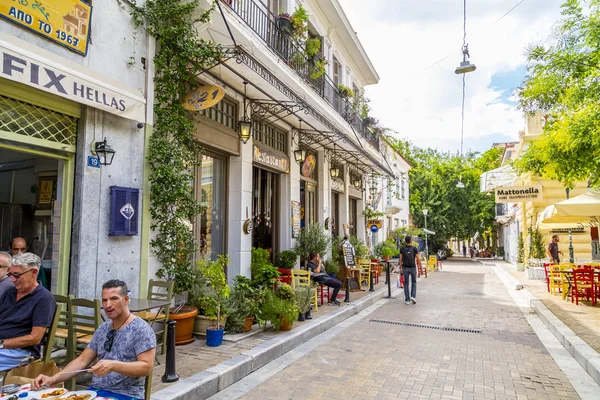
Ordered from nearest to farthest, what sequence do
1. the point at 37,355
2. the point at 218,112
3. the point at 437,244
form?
the point at 37,355
the point at 218,112
the point at 437,244

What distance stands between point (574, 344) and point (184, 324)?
6104 millimetres

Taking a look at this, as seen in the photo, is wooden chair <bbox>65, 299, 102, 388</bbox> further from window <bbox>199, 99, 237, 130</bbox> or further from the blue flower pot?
window <bbox>199, 99, 237, 130</bbox>

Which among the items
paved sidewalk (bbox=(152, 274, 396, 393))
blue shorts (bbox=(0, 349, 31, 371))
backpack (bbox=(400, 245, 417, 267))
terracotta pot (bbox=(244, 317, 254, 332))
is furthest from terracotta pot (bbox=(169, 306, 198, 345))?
backpack (bbox=(400, 245, 417, 267))

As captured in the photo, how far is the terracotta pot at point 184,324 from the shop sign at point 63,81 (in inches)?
117

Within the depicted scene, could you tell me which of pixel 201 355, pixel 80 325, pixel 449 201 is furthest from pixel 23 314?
pixel 449 201

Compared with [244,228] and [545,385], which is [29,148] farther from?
[545,385]

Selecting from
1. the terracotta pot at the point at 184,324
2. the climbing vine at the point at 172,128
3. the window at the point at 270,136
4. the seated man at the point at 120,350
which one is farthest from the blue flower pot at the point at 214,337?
the window at the point at 270,136

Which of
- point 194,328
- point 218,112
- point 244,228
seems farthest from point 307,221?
point 194,328

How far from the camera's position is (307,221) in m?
13.5

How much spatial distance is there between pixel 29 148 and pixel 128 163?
1295 millimetres

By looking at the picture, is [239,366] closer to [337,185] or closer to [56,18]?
[56,18]

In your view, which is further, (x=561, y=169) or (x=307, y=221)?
(x=307, y=221)

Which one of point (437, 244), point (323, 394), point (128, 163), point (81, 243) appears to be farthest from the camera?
point (437, 244)

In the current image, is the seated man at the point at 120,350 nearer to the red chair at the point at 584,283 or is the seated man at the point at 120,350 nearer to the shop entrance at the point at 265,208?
the shop entrance at the point at 265,208
